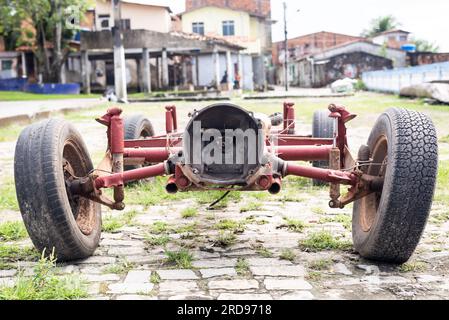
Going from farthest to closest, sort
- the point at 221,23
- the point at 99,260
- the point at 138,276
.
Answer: the point at 221,23
the point at 99,260
the point at 138,276

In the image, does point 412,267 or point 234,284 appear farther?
point 412,267

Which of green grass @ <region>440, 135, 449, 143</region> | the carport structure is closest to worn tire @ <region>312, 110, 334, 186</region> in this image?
green grass @ <region>440, 135, 449, 143</region>

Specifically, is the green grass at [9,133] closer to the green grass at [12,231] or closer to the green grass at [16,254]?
the green grass at [12,231]

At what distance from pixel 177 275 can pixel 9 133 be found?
10.6m

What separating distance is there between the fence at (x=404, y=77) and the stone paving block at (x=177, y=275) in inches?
919

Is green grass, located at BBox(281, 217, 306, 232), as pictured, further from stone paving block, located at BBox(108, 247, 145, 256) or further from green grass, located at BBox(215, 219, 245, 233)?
stone paving block, located at BBox(108, 247, 145, 256)

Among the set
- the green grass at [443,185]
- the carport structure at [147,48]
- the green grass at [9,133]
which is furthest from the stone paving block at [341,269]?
the carport structure at [147,48]

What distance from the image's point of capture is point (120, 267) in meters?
4.01

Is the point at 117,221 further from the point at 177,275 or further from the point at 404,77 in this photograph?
the point at 404,77

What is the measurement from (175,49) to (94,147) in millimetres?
31606

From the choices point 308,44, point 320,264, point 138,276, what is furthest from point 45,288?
point 308,44

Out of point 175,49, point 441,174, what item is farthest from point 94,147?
point 175,49

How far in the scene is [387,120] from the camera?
417cm

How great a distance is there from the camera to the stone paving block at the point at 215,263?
4051 mm
